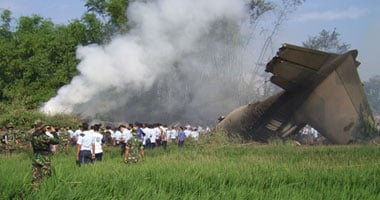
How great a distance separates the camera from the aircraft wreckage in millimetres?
24422

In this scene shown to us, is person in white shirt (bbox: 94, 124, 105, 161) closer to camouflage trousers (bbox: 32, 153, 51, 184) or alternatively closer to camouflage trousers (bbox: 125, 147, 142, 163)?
camouflage trousers (bbox: 125, 147, 142, 163)

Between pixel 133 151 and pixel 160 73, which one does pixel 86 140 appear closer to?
pixel 133 151

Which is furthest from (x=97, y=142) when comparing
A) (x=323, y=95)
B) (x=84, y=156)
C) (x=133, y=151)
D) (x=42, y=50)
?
(x=42, y=50)

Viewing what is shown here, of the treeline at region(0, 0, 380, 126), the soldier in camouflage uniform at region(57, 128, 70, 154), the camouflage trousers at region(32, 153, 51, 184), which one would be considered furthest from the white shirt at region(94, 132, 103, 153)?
the treeline at region(0, 0, 380, 126)

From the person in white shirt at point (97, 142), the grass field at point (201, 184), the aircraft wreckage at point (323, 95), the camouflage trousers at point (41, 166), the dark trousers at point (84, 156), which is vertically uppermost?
the aircraft wreckage at point (323, 95)

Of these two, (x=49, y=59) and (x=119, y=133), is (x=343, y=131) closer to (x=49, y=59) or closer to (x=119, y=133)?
(x=119, y=133)

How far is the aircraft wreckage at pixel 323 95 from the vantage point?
24422mm

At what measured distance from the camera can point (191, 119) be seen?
3944cm

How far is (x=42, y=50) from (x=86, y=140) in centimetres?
2432

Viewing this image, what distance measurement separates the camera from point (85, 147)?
49.5 ft

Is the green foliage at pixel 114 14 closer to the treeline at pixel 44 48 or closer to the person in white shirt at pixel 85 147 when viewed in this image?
the treeline at pixel 44 48

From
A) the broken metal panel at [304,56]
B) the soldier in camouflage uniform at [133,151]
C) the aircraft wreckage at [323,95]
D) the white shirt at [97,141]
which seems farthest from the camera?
the aircraft wreckage at [323,95]

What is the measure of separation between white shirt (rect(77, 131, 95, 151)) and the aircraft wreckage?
11.3 m

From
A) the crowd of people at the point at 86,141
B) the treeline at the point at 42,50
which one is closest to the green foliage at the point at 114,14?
the treeline at the point at 42,50
